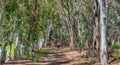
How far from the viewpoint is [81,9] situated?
43.4m

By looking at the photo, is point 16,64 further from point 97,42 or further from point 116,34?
point 116,34

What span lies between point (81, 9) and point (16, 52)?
15135mm

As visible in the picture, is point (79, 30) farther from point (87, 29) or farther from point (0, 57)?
point (0, 57)

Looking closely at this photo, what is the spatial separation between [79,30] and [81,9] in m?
3.95

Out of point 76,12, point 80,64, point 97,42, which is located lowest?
point 80,64

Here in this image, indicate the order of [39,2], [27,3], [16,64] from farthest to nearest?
[39,2] → [27,3] → [16,64]

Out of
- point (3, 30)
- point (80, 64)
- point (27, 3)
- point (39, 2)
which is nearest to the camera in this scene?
point (80, 64)

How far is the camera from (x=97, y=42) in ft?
70.6

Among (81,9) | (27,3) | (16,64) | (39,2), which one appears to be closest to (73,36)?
(81,9)

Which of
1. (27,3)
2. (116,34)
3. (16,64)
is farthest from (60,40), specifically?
(16,64)

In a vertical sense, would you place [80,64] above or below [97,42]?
below

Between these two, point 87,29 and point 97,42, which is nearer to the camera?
point 97,42

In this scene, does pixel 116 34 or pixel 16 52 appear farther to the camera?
pixel 116 34

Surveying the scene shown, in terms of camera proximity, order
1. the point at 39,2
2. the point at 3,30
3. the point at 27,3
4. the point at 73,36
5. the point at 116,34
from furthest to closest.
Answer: the point at 116,34 → the point at 73,36 → the point at 39,2 → the point at 27,3 → the point at 3,30
